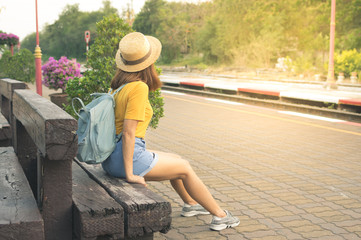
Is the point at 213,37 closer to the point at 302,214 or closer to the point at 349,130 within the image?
the point at 349,130

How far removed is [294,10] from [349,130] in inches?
1235

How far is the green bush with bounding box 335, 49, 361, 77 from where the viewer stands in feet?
78.7

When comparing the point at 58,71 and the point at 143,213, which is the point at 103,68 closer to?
the point at 143,213

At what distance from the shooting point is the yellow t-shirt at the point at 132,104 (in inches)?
138

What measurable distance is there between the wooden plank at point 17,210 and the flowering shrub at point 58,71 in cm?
1117

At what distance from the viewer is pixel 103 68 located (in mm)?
7750

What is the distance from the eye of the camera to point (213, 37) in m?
52.4

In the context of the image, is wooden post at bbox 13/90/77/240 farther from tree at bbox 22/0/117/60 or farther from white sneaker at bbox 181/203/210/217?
tree at bbox 22/0/117/60

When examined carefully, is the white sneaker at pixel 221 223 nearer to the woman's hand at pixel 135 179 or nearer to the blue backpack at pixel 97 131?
the woman's hand at pixel 135 179

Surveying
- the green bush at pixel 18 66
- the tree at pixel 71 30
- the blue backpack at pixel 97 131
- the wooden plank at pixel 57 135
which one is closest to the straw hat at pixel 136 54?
the blue backpack at pixel 97 131

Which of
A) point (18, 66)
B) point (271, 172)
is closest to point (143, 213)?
point (271, 172)

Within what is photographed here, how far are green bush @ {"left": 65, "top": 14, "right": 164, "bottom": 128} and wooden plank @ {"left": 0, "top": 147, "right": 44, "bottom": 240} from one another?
13.5ft

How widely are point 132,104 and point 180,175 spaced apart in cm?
75

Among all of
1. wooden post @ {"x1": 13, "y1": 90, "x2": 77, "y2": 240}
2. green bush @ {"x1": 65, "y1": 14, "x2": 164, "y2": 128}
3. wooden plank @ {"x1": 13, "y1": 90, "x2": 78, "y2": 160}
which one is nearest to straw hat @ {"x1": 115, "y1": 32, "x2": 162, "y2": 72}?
wooden post @ {"x1": 13, "y1": 90, "x2": 77, "y2": 240}
